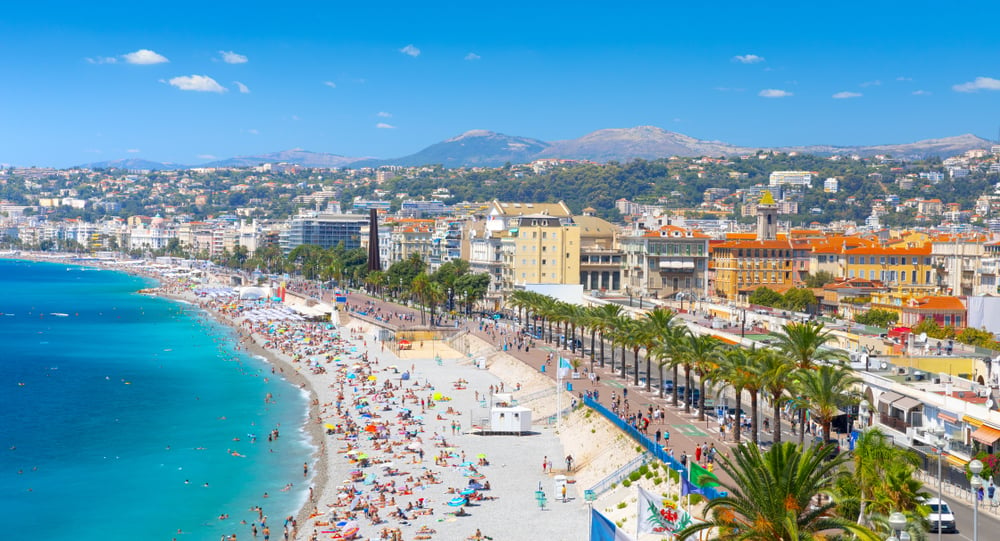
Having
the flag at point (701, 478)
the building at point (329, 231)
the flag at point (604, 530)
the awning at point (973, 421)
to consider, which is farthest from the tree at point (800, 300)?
the building at point (329, 231)

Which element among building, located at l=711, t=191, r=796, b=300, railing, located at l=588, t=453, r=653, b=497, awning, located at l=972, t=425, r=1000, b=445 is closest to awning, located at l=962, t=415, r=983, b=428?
awning, located at l=972, t=425, r=1000, b=445

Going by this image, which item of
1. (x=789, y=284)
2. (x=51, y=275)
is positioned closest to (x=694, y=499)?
(x=789, y=284)

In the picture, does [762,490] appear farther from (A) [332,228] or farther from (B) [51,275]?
(B) [51,275]

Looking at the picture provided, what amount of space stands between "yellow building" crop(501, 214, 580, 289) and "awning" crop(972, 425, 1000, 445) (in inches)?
2341

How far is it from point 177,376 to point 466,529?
3996 centimetres

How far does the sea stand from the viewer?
33.8 metres

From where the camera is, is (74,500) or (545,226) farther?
(545,226)

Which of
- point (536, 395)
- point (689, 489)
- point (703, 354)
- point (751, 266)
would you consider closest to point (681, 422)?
point (703, 354)

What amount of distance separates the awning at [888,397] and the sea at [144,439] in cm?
1918

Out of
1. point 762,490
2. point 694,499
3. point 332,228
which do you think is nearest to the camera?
point 762,490

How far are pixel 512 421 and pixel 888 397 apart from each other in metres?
15.2

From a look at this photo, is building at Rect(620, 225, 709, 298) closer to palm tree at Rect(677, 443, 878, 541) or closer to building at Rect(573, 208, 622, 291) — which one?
building at Rect(573, 208, 622, 291)

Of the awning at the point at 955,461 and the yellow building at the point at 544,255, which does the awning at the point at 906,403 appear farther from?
the yellow building at the point at 544,255

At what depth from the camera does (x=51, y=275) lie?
191 meters
